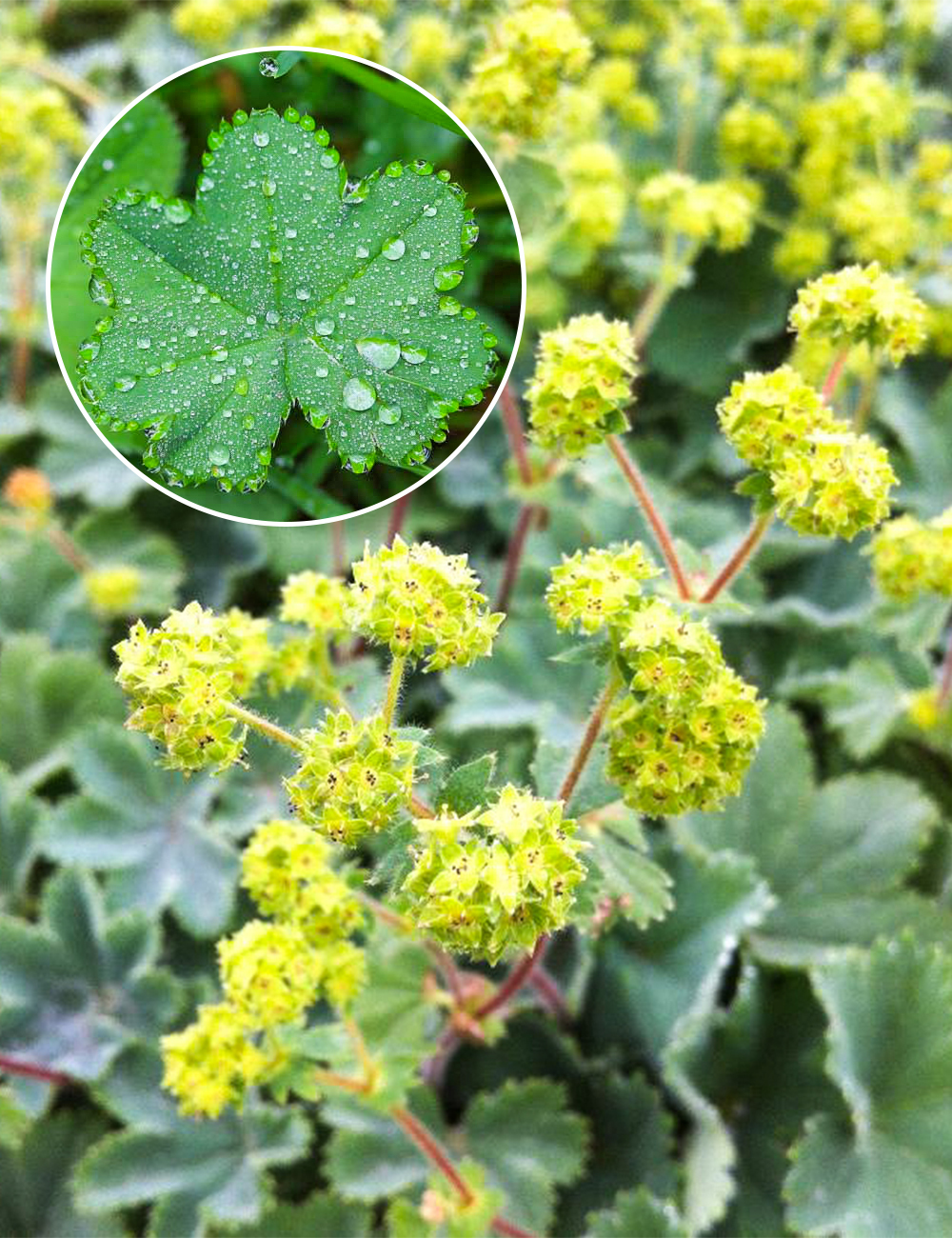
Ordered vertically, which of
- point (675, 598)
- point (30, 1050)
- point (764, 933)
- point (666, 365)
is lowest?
point (30, 1050)

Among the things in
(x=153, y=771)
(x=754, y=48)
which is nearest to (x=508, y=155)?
(x=754, y=48)

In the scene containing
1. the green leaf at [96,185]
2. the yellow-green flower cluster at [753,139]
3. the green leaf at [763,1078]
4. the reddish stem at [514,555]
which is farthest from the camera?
the yellow-green flower cluster at [753,139]

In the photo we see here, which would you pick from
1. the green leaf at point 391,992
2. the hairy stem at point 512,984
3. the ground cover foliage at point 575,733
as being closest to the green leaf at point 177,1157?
the ground cover foliage at point 575,733

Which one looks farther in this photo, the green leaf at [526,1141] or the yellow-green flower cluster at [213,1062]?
the green leaf at [526,1141]

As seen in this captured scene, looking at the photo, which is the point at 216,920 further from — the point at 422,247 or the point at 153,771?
the point at 422,247

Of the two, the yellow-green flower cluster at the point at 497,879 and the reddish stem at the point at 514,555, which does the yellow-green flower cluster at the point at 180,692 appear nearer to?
the yellow-green flower cluster at the point at 497,879
